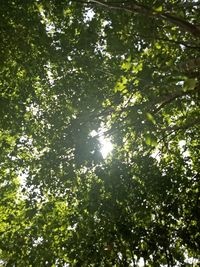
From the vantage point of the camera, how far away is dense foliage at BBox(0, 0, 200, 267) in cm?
919

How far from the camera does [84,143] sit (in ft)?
28.9

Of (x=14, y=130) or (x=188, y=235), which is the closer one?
(x=188, y=235)

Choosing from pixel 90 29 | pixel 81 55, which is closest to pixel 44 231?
pixel 81 55

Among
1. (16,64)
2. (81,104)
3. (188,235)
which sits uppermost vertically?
(16,64)

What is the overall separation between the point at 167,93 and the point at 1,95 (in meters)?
6.68

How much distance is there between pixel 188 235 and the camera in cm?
1004

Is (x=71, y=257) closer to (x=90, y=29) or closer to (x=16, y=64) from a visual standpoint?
(x=16, y=64)

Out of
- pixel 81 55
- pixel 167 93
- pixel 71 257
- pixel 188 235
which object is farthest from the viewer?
pixel 81 55

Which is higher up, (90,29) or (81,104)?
(90,29)

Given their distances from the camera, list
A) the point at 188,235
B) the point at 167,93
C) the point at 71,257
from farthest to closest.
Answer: the point at 188,235 → the point at 71,257 → the point at 167,93

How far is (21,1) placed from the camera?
10609 millimetres

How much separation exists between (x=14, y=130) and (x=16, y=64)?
98.3 inches

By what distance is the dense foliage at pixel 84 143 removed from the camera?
9188mm

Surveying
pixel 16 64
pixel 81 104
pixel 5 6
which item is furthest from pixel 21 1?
pixel 81 104
